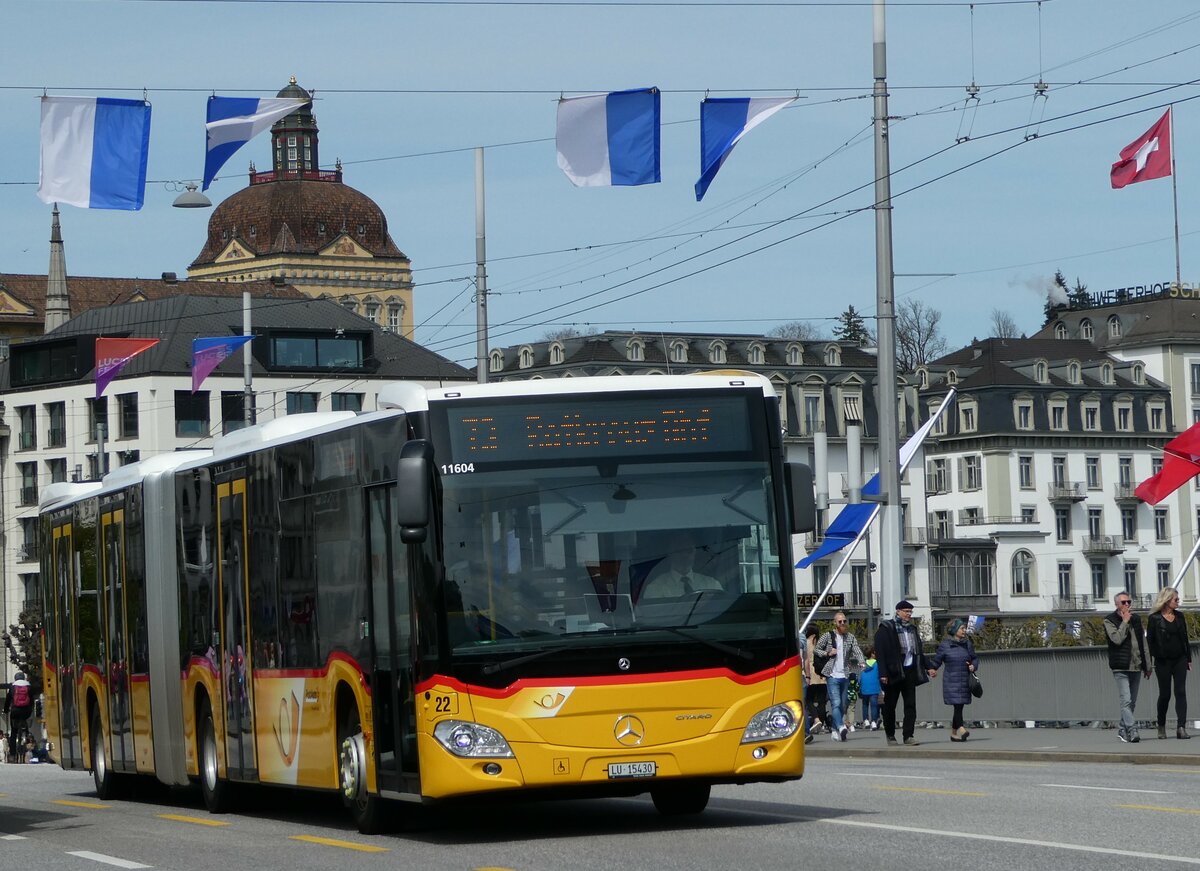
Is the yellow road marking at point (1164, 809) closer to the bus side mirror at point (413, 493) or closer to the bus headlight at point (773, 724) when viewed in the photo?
the bus headlight at point (773, 724)

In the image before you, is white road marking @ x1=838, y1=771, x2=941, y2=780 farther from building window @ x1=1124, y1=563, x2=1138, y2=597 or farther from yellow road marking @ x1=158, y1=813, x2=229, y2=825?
building window @ x1=1124, y1=563, x2=1138, y2=597

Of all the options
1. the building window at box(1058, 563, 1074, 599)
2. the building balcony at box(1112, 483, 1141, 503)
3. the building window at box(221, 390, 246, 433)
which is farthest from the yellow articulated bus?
the building balcony at box(1112, 483, 1141, 503)

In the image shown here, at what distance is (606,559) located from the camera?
1468cm

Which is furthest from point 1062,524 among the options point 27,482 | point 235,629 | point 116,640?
point 235,629

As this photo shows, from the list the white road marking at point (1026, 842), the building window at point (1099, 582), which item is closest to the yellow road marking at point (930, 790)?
the white road marking at point (1026, 842)

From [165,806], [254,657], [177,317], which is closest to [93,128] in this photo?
[165,806]

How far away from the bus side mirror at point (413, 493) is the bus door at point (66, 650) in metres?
10.8

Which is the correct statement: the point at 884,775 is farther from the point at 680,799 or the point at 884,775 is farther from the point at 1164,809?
the point at 1164,809

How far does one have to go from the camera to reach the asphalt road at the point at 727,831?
1285 centimetres

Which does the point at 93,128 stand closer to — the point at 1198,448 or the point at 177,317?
the point at 1198,448

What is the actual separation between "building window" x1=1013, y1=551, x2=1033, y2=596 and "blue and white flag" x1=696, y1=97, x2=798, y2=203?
316 ft

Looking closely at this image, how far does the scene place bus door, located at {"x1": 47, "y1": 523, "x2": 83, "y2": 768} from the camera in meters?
24.6

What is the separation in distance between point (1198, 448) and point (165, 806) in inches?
706

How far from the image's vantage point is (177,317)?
371 ft
